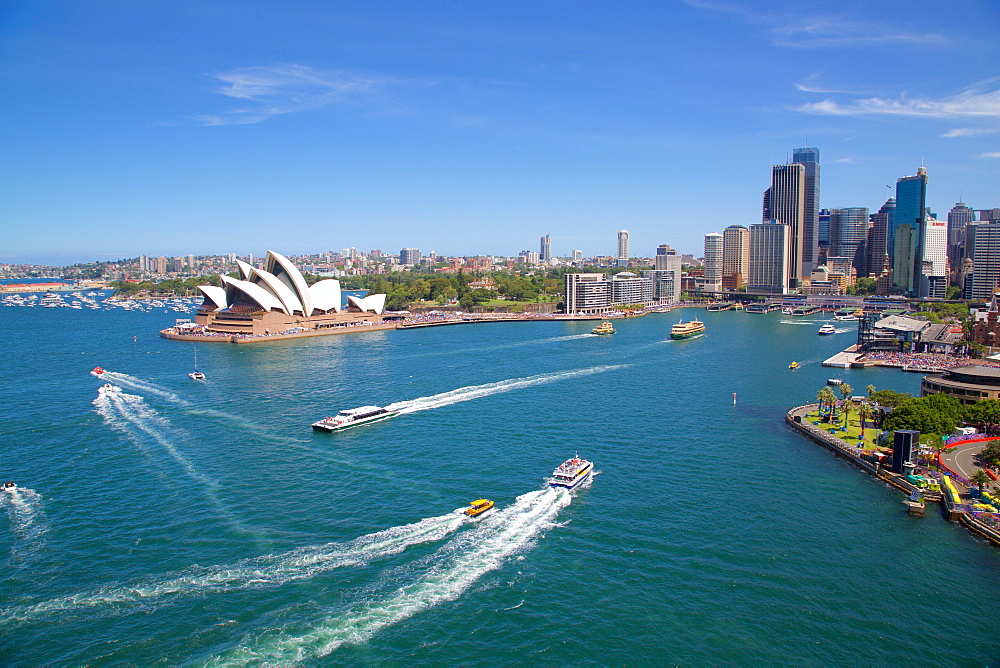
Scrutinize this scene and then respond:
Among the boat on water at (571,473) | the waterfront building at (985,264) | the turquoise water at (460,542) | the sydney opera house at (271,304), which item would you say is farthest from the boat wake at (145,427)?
the waterfront building at (985,264)

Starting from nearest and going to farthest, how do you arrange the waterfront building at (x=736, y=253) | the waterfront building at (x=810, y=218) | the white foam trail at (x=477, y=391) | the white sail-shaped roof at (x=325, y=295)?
the white foam trail at (x=477, y=391)
the white sail-shaped roof at (x=325, y=295)
the waterfront building at (x=736, y=253)
the waterfront building at (x=810, y=218)

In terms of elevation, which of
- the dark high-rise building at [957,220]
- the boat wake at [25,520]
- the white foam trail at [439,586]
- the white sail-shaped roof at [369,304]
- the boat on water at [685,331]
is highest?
the dark high-rise building at [957,220]

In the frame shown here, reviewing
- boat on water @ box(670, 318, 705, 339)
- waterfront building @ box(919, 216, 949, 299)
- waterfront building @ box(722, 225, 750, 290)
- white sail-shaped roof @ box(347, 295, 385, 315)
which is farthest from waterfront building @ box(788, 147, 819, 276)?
white sail-shaped roof @ box(347, 295, 385, 315)

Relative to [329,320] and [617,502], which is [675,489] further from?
[329,320]

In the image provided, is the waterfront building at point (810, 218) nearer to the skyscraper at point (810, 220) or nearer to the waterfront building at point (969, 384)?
the skyscraper at point (810, 220)

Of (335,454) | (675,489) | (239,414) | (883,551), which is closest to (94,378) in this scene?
(239,414)

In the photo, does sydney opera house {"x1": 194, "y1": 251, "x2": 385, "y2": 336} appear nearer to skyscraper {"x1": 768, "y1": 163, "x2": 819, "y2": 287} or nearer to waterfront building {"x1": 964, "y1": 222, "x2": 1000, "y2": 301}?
waterfront building {"x1": 964, "y1": 222, "x2": 1000, "y2": 301}

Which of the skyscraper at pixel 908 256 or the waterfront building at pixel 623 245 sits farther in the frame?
the waterfront building at pixel 623 245
